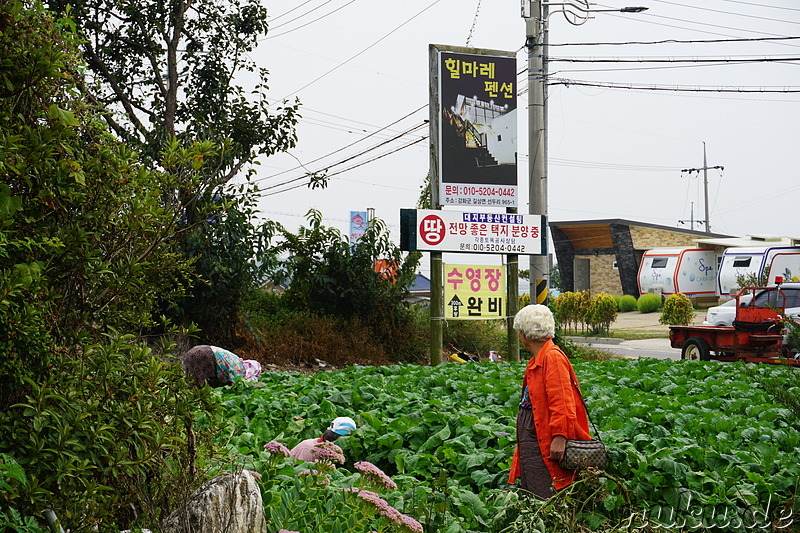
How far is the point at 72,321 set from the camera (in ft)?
10.2

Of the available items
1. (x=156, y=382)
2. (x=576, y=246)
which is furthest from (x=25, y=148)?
(x=576, y=246)

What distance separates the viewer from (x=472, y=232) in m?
12.6

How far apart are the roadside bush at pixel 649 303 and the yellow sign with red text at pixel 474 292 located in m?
28.0

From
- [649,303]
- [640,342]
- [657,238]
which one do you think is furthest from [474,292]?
[657,238]

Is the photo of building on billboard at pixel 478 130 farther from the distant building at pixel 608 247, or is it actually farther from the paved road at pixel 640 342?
the distant building at pixel 608 247

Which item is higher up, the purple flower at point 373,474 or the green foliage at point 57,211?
the green foliage at point 57,211

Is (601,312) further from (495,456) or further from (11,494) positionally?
(11,494)

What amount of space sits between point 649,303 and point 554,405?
36.2 metres

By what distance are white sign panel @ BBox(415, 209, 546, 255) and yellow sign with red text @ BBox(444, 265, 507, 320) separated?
0.42 metres

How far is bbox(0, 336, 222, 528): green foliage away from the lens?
266 centimetres

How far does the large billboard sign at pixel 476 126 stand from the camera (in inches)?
498

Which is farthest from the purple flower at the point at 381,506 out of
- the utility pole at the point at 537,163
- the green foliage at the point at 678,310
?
the green foliage at the point at 678,310

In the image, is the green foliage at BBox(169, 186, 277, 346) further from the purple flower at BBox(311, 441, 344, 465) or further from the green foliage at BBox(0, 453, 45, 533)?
the green foliage at BBox(0, 453, 45, 533)

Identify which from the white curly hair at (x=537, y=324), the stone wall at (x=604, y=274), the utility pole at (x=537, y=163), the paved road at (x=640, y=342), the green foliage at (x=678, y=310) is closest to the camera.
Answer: the white curly hair at (x=537, y=324)
